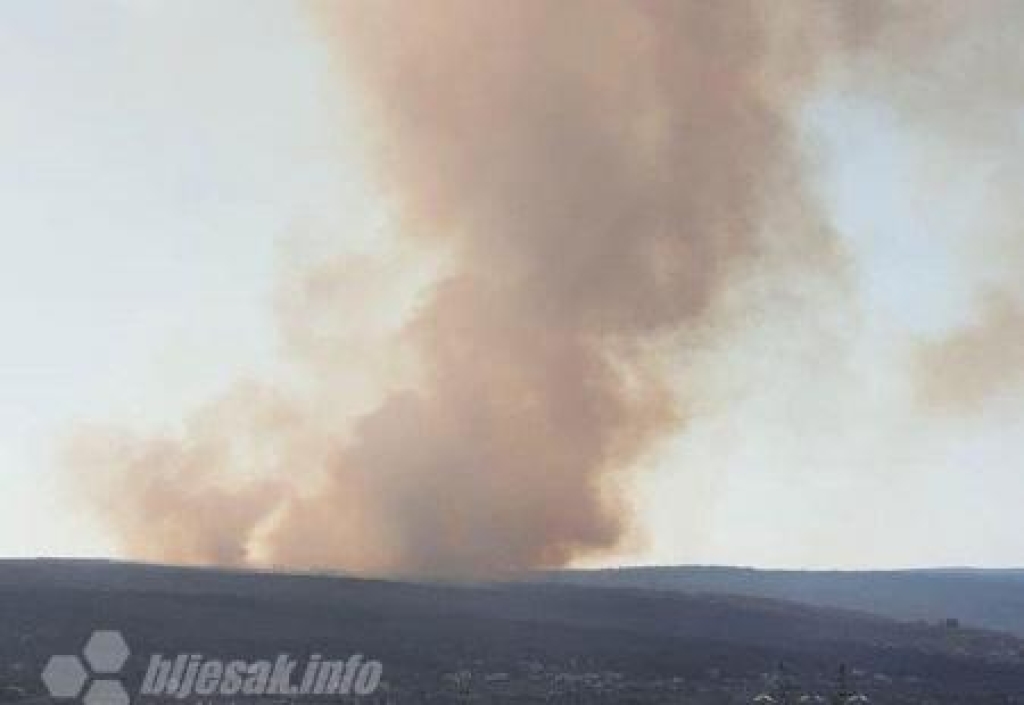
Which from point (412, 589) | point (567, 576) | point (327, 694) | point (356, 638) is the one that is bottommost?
point (327, 694)

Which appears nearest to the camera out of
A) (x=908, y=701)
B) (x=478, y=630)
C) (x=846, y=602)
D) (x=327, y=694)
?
(x=327, y=694)

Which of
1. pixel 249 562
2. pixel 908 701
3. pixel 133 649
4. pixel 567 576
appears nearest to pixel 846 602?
pixel 567 576

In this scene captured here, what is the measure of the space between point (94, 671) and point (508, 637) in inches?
570

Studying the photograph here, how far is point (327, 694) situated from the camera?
106 ft

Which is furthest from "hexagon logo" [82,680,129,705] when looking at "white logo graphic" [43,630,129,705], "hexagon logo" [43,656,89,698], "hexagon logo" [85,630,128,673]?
"hexagon logo" [85,630,128,673]

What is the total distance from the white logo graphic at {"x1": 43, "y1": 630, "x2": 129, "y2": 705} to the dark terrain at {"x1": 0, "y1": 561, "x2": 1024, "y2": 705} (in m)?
0.47

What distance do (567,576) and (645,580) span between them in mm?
15460

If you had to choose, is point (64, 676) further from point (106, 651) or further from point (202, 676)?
point (106, 651)

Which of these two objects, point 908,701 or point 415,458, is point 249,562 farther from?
point 908,701

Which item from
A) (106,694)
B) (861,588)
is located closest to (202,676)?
(106,694)

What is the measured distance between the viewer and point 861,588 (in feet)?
339

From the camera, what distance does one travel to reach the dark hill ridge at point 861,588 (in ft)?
264

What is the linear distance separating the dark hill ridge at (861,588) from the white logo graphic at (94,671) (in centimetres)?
3504

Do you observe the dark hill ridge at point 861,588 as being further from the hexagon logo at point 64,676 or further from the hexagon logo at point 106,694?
the hexagon logo at point 106,694
